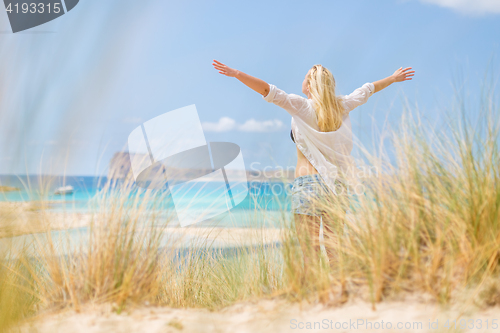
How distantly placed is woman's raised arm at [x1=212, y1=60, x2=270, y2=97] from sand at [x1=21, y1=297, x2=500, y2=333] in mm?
1677

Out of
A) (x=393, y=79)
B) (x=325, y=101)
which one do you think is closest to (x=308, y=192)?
(x=325, y=101)

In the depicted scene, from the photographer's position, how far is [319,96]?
2.95 metres

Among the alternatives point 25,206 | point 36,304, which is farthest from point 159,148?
point 36,304

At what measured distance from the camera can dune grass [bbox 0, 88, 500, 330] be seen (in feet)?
6.02

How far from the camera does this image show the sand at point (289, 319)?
Answer: 167cm

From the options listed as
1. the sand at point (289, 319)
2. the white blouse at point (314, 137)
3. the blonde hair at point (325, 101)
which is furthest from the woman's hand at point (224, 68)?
the sand at point (289, 319)

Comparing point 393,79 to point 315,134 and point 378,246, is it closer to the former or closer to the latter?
point 315,134

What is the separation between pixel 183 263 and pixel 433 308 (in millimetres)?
2210

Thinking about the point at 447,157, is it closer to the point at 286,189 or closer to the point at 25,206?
the point at 286,189

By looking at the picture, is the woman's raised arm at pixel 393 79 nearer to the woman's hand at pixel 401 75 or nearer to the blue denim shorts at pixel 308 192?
the woman's hand at pixel 401 75

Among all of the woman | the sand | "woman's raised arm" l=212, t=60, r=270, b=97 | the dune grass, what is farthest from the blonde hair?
the sand

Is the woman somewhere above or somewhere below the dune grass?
above

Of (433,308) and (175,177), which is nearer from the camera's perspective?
(433,308)

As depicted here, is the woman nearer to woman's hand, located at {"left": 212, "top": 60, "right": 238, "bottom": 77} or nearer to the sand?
woman's hand, located at {"left": 212, "top": 60, "right": 238, "bottom": 77}
